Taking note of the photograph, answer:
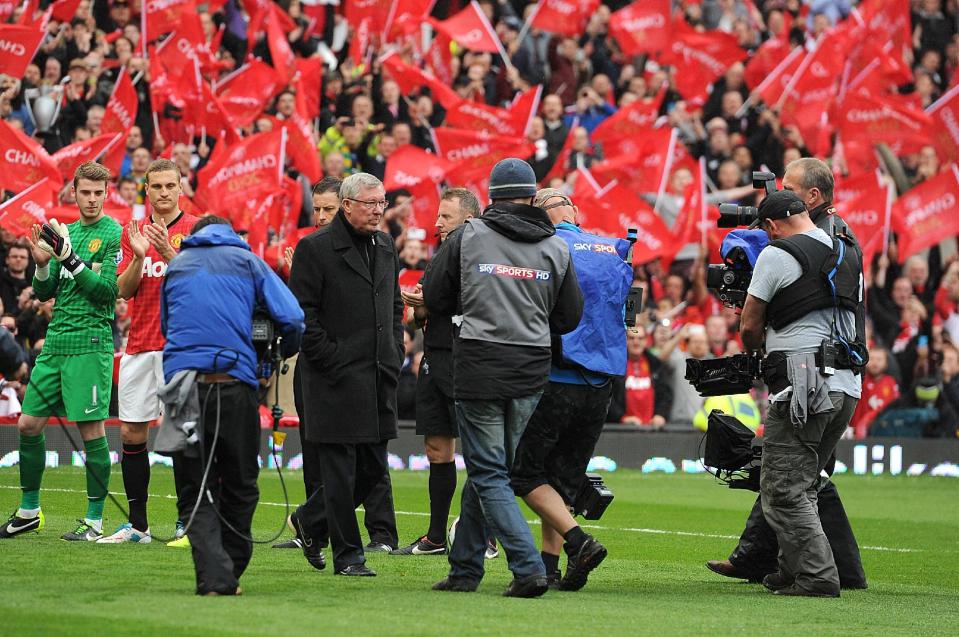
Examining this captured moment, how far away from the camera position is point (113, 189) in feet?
65.3

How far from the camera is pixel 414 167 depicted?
22422 millimetres

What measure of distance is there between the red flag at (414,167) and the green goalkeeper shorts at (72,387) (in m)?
10.7

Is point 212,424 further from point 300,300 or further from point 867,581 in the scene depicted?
→ point 867,581

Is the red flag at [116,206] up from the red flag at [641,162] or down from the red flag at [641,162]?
down

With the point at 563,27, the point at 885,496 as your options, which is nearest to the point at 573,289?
the point at 885,496

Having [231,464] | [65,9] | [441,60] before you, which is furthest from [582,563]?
[441,60]

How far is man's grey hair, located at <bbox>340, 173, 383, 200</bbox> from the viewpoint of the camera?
10281 mm

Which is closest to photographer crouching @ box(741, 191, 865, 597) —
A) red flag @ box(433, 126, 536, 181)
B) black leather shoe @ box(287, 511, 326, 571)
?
black leather shoe @ box(287, 511, 326, 571)

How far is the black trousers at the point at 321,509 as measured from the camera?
10.6 meters

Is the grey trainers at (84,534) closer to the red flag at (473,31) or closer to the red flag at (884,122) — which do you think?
the red flag at (473,31)

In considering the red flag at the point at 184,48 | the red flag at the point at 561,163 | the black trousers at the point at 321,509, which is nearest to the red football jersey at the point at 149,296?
the black trousers at the point at 321,509

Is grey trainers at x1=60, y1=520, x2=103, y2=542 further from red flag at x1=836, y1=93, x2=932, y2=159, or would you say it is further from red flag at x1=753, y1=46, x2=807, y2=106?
red flag at x1=753, y1=46, x2=807, y2=106

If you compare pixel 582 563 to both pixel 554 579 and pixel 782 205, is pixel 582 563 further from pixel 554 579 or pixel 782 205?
pixel 782 205

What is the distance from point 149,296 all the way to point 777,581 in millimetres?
4628
